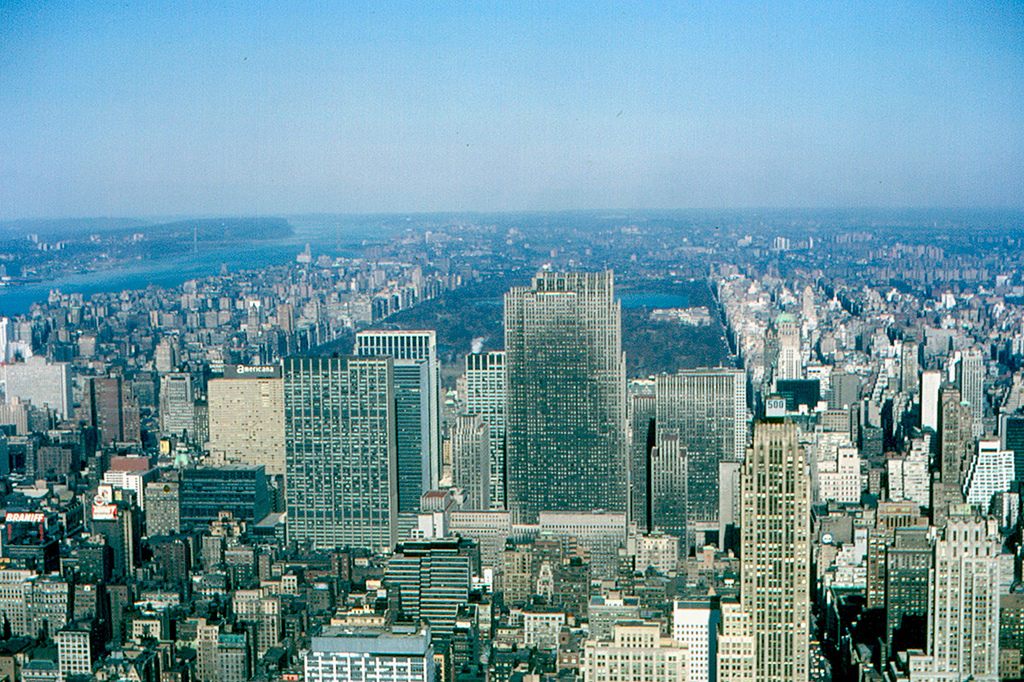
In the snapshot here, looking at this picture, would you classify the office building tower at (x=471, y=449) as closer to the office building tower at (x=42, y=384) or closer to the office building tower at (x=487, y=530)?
the office building tower at (x=487, y=530)

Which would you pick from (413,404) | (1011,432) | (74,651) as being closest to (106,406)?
(413,404)

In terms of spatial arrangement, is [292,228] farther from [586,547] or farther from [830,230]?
[830,230]

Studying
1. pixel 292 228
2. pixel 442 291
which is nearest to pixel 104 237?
pixel 292 228

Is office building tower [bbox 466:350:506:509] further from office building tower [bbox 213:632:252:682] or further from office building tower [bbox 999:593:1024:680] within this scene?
office building tower [bbox 999:593:1024:680]

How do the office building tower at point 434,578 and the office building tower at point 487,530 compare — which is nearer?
the office building tower at point 434,578

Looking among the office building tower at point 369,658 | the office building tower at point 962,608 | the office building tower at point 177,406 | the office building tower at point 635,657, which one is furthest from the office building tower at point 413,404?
the office building tower at point 962,608

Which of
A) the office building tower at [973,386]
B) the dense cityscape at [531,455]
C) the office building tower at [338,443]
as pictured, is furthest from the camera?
→ the office building tower at [338,443]

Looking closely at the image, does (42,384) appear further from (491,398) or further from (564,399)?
(564,399)
